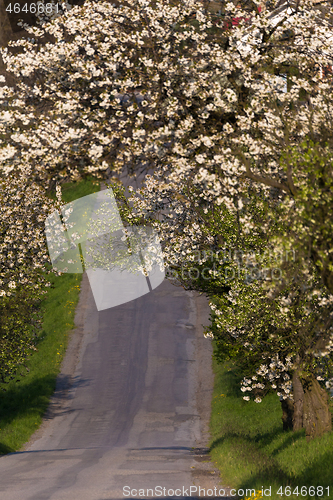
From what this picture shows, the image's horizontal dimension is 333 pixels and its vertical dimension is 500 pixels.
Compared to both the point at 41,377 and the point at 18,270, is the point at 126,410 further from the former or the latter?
the point at 18,270

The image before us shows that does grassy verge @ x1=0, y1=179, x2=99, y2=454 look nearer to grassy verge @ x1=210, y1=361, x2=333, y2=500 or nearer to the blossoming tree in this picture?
the blossoming tree

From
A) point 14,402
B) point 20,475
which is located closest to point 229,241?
point 20,475

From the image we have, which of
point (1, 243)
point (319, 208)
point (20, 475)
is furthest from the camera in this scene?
point (1, 243)

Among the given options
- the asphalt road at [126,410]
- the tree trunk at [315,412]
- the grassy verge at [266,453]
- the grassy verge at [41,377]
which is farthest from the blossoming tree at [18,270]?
the tree trunk at [315,412]

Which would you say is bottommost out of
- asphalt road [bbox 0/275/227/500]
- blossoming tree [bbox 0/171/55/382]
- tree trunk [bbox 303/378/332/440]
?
asphalt road [bbox 0/275/227/500]

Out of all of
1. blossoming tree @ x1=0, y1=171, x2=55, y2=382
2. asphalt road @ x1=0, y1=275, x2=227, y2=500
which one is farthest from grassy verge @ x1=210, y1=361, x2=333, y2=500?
blossoming tree @ x1=0, y1=171, x2=55, y2=382

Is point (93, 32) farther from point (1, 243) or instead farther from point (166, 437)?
point (166, 437)
